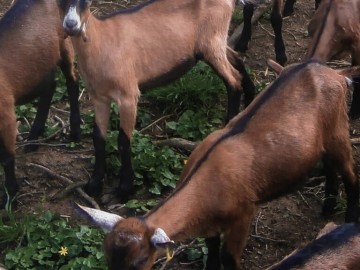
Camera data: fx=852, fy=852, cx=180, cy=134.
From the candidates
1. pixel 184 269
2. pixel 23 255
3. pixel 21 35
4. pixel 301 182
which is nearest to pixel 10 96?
pixel 21 35

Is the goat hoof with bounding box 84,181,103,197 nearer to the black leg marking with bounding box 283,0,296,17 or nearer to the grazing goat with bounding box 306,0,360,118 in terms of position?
the grazing goat with bounding box 306,0,360,118

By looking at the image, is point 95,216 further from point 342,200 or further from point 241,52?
point 241,52

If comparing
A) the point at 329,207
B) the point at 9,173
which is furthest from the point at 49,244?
the point at 329,207

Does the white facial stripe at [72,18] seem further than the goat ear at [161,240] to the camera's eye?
Yes

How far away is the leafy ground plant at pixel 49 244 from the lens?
602 cm

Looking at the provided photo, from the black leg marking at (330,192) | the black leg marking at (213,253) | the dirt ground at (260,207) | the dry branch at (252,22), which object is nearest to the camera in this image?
the black leg marking at (213,253)

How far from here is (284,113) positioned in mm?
5637

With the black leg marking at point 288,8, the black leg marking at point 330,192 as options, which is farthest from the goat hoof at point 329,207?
the black leg marking at point 288,8

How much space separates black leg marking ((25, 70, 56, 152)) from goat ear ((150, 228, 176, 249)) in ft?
8.59

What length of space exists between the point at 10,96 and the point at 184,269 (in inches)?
76.9

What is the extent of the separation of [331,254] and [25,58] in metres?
3.20

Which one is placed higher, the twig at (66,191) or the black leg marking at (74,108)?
the black leg marking at (74,108)

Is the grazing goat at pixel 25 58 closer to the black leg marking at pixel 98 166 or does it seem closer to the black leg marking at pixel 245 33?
the black leg marking at pixel 98 166

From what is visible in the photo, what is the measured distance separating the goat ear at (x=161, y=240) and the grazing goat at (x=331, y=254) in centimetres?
58
